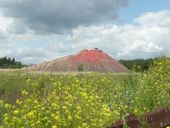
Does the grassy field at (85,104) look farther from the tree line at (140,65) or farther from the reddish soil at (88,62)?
the reddish soil at (88,62)

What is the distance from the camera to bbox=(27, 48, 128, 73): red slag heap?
1300 inches

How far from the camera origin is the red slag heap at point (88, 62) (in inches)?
1300

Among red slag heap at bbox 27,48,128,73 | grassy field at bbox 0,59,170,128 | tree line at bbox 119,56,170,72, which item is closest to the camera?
grassy field at bbox 0,59,170,128

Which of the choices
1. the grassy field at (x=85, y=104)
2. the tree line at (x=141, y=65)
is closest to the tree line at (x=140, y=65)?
the tree line at (x=141, y=65)

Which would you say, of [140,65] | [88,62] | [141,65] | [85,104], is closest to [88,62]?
[88,62]

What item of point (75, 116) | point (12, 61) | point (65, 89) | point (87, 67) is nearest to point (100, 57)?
point (87, 67)

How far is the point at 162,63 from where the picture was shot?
1959 cm

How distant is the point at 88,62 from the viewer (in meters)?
33.2

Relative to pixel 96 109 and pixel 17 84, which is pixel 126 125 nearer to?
pixel 96 109

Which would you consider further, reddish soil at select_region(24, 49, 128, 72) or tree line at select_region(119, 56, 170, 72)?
reddish soil at select_region(24, 49, 128, 72)

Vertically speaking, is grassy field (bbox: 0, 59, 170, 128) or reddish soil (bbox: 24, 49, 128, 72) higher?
reddish soil (bbox: 24, 49, 128, 72)

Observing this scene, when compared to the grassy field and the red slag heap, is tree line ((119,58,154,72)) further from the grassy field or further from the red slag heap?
the red slag heap

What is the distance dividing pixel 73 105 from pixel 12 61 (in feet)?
199

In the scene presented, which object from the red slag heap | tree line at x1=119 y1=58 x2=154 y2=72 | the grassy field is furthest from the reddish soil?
the grassy field
